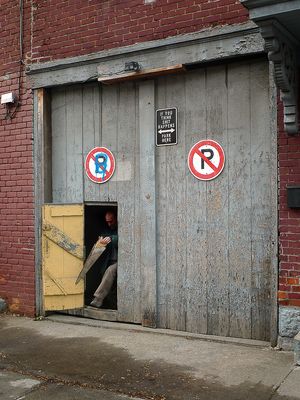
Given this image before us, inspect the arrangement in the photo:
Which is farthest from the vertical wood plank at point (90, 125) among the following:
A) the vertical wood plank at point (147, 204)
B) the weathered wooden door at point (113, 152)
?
the vertical wood plank at point (147, 204)

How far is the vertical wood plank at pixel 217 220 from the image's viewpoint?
5.57m

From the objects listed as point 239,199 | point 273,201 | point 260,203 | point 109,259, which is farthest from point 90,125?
point 273,201

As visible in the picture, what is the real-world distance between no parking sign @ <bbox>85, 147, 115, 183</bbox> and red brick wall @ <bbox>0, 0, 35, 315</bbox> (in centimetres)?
86

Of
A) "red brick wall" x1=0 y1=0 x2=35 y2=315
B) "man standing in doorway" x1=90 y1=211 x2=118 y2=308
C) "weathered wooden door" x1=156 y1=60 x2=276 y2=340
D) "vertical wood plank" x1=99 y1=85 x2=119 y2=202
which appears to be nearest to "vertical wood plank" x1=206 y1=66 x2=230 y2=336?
"weathered wooden door" x1=156 y1=60 x2=276 y2=340

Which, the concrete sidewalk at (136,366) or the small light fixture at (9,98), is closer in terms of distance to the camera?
the concrete sidewalk at (136,366)

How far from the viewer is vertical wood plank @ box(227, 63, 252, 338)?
17.8ft

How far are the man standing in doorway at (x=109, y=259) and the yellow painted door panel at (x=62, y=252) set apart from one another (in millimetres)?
226

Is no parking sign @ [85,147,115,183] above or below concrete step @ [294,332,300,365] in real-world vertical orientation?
above

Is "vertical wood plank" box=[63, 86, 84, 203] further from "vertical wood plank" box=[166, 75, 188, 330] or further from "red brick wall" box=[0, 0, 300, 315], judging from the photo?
"vertical wood plank" box=[166, 75, 188, 330]

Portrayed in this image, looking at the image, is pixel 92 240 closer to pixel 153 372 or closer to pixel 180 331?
pixel 180 331

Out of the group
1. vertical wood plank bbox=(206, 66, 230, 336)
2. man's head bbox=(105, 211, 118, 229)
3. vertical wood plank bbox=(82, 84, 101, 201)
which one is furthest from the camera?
man's head bbox=(105, 211, 118, 229)

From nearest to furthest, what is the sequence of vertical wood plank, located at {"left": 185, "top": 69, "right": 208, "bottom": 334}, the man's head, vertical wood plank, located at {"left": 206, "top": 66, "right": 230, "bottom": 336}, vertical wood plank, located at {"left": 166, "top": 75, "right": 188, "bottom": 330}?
1. vertical wood plank, located at {"left": 206, "top": 66, "right": 230, "bottom": 336}
2. vertical wood plank, located at {"left": 185, "top": 69, "right": 208, "bottom": 334}
3. vertical wood plank, located at {"left": 166, "top": 75, "right": 188, "bottom": 330}
4. the man's head

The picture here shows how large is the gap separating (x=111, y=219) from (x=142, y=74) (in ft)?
6.42

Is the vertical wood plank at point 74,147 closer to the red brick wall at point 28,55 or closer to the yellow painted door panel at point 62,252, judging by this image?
the yellow painted door panel at point 62,252
